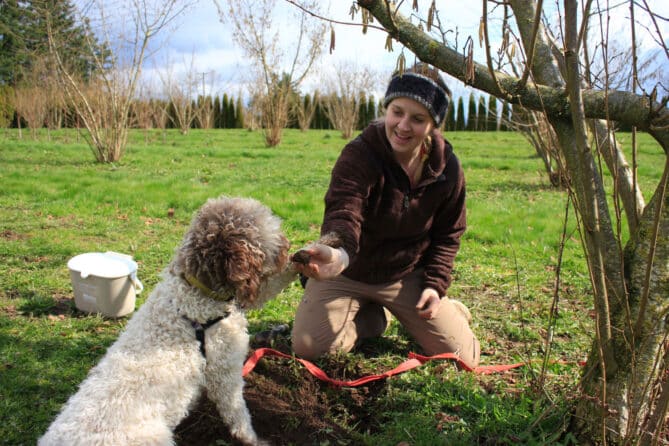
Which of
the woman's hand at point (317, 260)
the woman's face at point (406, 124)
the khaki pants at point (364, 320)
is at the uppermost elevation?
the woman's face at point (406, 124)

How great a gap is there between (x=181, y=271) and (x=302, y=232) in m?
4.03

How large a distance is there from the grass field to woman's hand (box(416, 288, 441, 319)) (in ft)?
1.13

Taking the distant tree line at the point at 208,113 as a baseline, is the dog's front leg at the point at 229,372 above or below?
below

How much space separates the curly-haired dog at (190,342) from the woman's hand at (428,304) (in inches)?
45.1

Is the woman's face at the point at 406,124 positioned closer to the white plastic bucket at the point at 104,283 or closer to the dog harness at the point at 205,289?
the dog harness at the point at 205,289

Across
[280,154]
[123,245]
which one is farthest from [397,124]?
[280,154]

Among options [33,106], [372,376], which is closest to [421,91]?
[372,376]

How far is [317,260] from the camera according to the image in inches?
101

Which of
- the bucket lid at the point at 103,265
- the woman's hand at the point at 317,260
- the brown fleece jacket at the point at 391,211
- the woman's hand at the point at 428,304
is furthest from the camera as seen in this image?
the bucket lid at the point at 103,265

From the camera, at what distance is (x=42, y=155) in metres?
13.5

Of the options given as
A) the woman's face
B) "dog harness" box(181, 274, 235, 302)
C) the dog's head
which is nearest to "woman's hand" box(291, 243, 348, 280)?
the dog's head

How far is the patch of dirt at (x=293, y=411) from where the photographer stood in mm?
2648

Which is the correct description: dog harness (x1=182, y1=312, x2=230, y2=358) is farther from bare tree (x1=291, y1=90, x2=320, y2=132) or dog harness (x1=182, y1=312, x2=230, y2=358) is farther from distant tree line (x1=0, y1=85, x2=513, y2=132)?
bare tree (x1=291, y1=90, x2=320, y2=132)

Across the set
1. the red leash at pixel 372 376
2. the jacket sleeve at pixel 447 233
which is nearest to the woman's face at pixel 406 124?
the jacket sleeve at pixel 447 233
